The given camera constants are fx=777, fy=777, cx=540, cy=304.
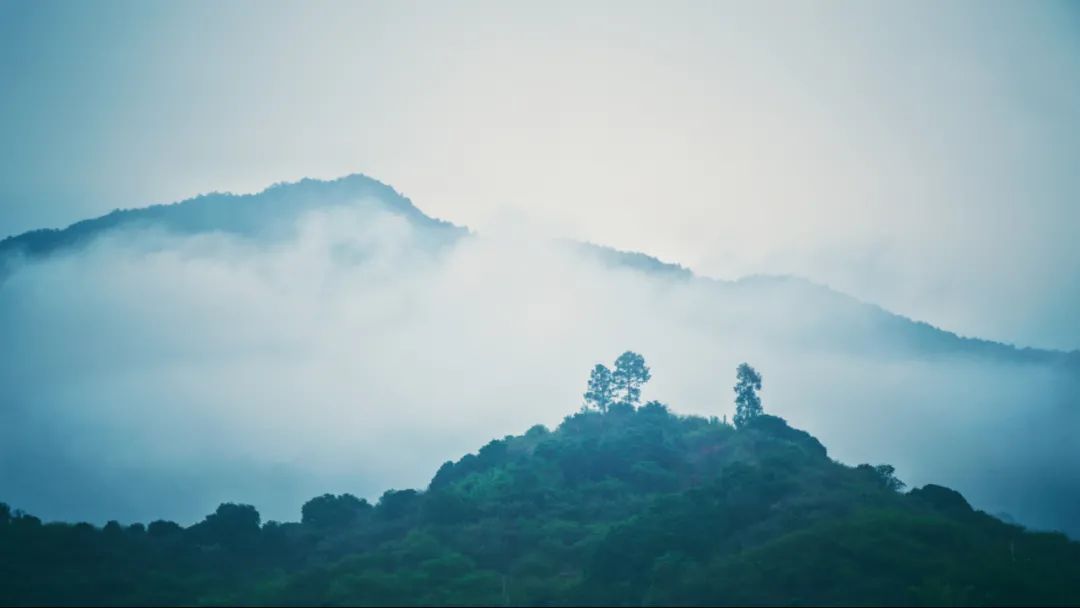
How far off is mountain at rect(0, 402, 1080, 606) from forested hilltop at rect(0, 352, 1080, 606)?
0.20m

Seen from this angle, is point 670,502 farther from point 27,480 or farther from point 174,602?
point 27,480

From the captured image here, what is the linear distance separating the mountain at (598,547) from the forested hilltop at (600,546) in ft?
0.65

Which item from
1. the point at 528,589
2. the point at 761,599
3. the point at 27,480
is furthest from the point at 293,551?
the point at 27,480

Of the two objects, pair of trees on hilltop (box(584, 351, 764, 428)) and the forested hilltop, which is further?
pair of trees on hilltop (box(584, 351, 764, 428))

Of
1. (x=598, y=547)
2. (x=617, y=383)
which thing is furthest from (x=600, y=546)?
(x=617, y=383)

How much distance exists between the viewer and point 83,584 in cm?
5528

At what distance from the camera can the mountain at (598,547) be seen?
5150 centimetres

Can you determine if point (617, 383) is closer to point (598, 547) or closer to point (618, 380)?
point (618, 380)

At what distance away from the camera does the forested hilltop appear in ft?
169

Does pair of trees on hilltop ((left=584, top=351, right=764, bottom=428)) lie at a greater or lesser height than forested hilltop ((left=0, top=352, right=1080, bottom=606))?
greater

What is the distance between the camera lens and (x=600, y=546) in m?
59.6

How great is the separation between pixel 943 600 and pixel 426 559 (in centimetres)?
3677

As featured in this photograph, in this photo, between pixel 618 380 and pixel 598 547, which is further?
pixel 618 380

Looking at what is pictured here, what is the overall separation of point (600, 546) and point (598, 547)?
0.63m
